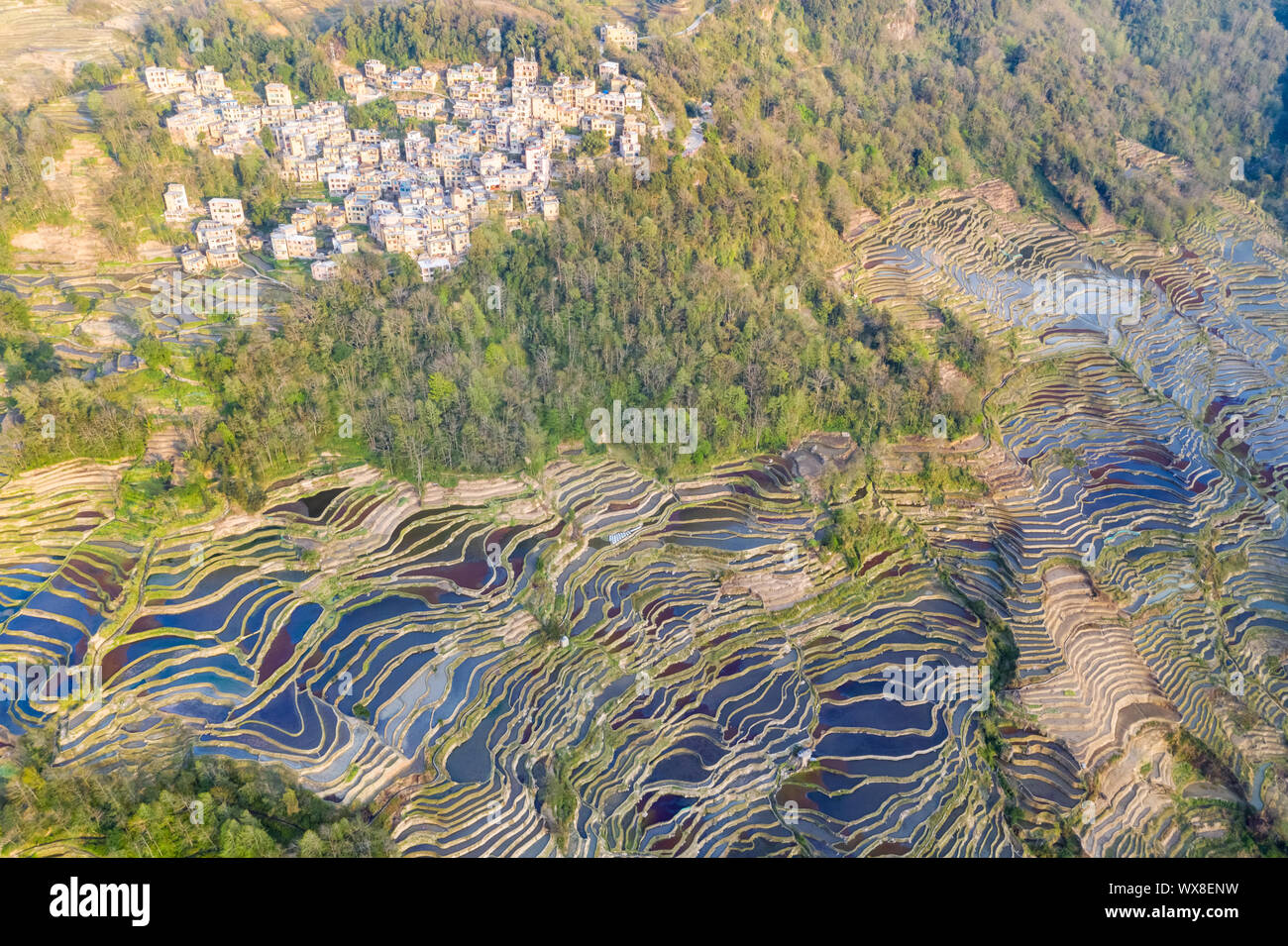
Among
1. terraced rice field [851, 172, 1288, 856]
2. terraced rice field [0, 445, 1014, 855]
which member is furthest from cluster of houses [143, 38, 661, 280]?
terraced rice field [851, 172, 1288, 856]

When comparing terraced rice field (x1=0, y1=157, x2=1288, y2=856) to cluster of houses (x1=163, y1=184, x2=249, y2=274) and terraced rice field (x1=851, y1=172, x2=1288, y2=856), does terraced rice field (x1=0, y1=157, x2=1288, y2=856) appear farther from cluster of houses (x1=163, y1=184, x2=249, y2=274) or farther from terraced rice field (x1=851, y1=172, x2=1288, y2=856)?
cluster of houses (x1=163, y1=184, x2=249, y2=274)

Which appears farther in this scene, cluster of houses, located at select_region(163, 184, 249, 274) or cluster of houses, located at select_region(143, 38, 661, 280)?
cluster of houses, located at select_region(143, 38, 661, 280)

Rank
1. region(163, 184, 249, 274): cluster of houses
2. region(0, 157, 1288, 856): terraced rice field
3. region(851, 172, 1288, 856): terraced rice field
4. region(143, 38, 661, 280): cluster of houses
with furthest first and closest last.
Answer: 1. region(143, 38, 661, 280): cluster of houses
2. region(163, 184, 249, 274): cluster of houses
3. region(851, 172, 1288, 856): terraced rice field
4. region(0, 157, 1288, 856): terraced rice field

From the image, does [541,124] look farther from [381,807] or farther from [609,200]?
[381,807]

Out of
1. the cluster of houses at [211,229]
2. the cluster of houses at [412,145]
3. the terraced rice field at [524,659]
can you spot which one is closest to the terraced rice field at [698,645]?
the terraced rice field at [524,659]

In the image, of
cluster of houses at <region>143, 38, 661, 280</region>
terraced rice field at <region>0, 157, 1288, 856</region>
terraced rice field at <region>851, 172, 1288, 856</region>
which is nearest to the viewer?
terraced rice field at <region>0, 157, 1288, 856</region>

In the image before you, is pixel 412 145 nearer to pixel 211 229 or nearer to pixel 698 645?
pixel 211 229

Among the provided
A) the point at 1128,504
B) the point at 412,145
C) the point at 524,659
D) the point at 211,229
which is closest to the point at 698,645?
the point at 524,659

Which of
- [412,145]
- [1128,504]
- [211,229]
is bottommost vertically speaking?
[1128,504]

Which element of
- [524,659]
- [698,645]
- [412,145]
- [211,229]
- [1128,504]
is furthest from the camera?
[412,145]
